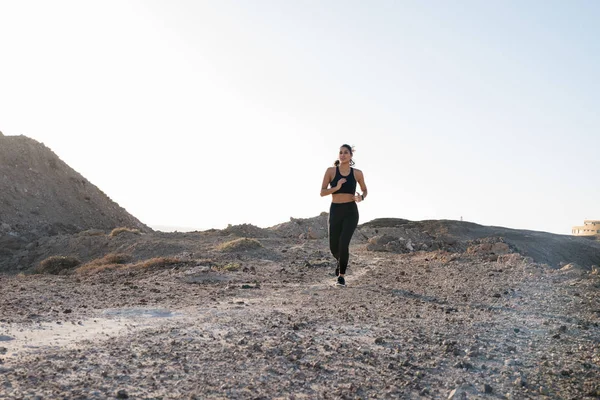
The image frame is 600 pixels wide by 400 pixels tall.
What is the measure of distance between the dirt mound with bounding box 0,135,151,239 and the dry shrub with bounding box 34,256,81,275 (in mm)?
7774

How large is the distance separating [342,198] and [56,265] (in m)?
10.4

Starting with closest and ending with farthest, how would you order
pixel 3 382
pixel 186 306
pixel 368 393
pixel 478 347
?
pixel 3 382 → pixel 368 393 → pixel 478 347 → pixel 186 306

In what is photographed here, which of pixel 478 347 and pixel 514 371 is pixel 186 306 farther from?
pixel 514 371

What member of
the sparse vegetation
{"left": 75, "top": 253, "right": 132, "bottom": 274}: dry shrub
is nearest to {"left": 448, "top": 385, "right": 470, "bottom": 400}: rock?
the sparse vegetation

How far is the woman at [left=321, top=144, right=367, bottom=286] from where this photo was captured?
9180 millimetres

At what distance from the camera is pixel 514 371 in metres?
4.31

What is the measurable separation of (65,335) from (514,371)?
376cm

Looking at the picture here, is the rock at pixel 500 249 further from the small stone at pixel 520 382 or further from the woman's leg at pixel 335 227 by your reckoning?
the small stone at pixel 520 382

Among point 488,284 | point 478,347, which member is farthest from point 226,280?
point 478,347

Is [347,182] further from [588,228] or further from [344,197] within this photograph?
[588,228]

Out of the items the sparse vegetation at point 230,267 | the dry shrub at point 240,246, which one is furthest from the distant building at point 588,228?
the sparse vegetation at point 230,267

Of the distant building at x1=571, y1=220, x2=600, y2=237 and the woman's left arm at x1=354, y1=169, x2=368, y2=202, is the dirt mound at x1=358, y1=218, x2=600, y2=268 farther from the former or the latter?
the distant building at x1=571, y1=220, x2=600, y2=237

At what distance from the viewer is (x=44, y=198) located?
28.6 meters

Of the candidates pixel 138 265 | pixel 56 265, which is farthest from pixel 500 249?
pixel 56 265
